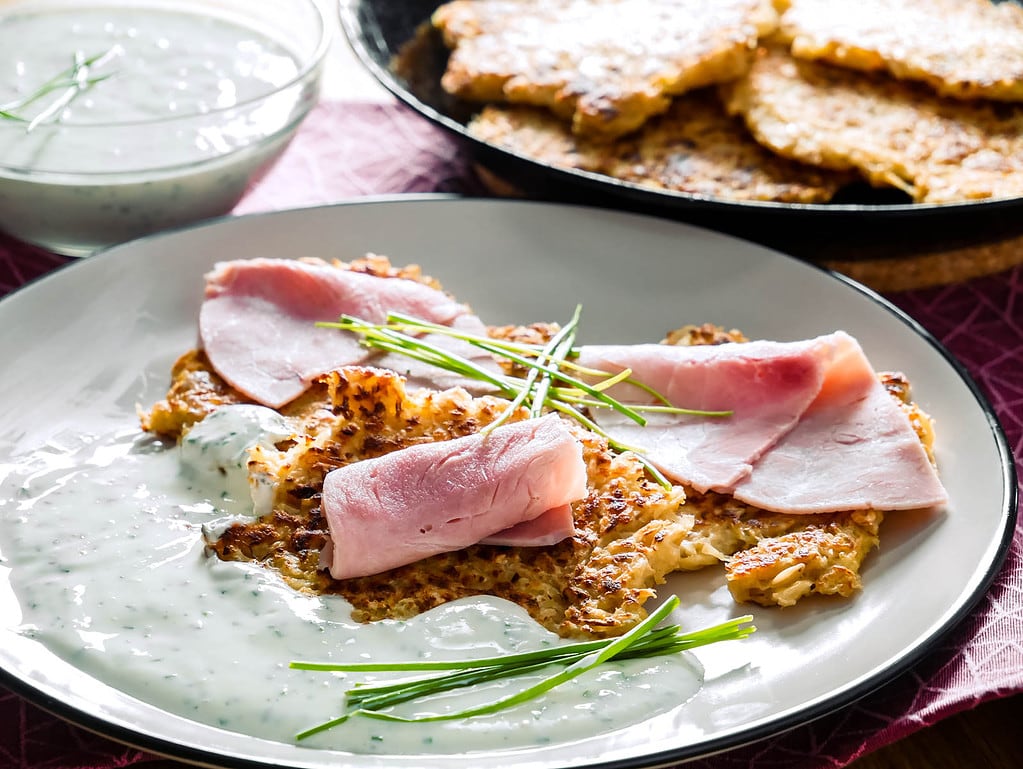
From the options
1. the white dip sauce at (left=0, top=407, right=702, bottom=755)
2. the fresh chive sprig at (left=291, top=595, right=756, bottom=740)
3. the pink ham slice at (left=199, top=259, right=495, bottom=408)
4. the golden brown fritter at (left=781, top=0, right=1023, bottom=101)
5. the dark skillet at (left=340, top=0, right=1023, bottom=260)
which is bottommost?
the white dip sauce at (left=0, top=407, right=702, bottom=755)

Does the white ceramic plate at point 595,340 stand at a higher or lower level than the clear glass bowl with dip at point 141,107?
lower

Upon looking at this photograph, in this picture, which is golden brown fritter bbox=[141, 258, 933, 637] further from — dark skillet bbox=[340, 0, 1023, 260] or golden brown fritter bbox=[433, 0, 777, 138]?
golden brown fritter bbox=[433, 0, 777, 138]

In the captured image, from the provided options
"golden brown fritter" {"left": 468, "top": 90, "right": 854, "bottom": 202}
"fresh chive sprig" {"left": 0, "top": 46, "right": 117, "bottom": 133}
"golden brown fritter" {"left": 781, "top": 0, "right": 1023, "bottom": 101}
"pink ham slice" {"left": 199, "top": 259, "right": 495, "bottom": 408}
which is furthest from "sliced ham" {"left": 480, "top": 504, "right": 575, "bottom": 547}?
"golden brown fritter" {"left": 781, "top": 0, "right": 1023, "bottom": 101}

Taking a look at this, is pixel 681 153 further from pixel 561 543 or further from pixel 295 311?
pixel 561 543

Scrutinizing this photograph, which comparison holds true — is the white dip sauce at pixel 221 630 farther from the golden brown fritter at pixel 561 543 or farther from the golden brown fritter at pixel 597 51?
the golden brown fritter at pixel 597 51

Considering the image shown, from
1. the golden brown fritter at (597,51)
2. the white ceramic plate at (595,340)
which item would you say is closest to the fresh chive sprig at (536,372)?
the white ceramic plate at (595,340)

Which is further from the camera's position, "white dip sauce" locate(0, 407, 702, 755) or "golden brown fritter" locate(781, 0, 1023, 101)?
"golden brown fritter" locate(781, 0, 1023, 101)
